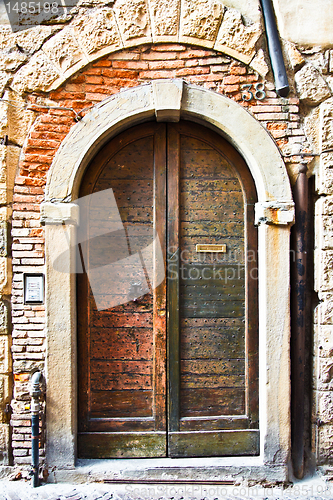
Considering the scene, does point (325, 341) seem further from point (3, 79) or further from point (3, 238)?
point (3, 79)

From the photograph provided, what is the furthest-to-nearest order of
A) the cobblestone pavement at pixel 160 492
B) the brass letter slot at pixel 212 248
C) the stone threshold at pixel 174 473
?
the brass letter slot at pixel 212 248 → the stone threshold at pixel 174 473 → the cobblestone pavement at pixel 160 492

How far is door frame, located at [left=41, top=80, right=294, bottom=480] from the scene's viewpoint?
2770 mm

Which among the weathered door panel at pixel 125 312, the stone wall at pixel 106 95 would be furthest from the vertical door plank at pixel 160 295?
the stone wall at pixel 106 95

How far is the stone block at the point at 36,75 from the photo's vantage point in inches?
112

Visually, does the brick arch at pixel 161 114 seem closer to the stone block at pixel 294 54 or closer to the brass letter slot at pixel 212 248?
the brass letter slot at pixel 212 248

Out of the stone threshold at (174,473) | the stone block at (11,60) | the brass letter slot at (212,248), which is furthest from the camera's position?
the brass letter slot at (212,248)

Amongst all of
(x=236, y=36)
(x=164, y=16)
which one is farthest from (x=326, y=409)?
(x=164, y=16)

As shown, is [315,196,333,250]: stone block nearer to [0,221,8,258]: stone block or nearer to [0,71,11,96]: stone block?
[0,221,8,258]: stone block

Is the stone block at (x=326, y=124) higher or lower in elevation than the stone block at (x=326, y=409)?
higher

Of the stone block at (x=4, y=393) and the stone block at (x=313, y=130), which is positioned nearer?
the stone block at (x=4, y=393)

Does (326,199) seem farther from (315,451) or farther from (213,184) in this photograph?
(315,451)

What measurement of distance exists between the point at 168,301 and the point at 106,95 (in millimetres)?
1862

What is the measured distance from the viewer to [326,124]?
2891 millimetres

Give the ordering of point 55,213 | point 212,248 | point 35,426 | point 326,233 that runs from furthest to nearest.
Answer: point 212,248, point 326,233, point 55,213, point 35,426
